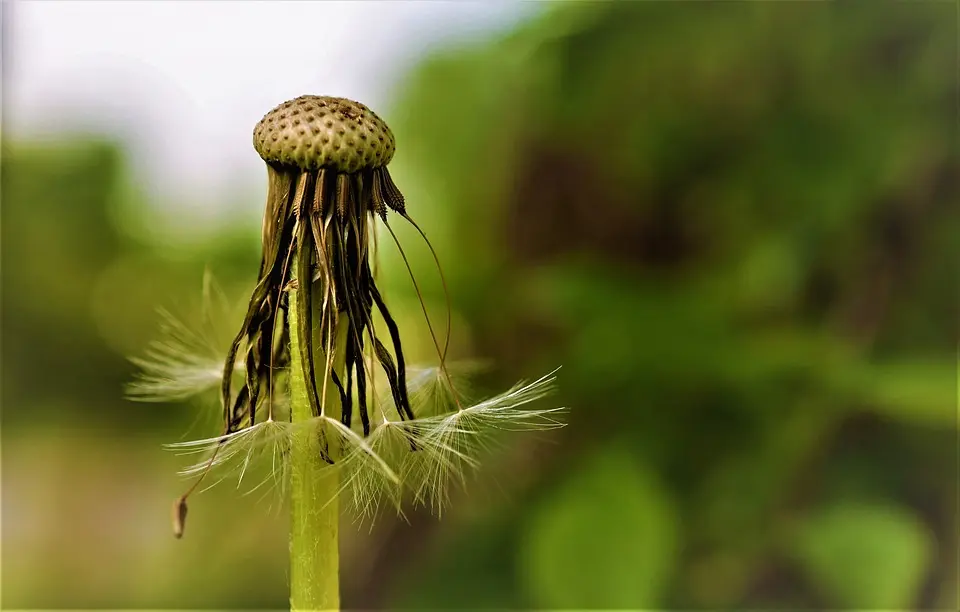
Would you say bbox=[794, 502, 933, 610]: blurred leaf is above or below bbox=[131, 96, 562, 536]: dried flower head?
below

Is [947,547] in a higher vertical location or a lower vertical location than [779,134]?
lower

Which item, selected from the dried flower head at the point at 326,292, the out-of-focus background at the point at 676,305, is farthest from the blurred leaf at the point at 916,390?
the dried flower head at the point at 326,292

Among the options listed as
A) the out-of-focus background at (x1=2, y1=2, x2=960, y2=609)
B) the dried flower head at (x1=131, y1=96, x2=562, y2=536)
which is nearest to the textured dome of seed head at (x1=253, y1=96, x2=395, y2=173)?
the dried flower head at (x1=131, y1=96, x2=562, y2=536)

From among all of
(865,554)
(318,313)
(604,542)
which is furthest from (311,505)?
(865,554)

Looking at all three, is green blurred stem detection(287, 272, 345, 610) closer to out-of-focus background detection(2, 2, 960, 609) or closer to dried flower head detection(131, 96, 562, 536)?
dried flower head detection(131, 96, 562, 536)

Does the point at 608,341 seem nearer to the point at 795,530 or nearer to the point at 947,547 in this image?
the point at 795,530

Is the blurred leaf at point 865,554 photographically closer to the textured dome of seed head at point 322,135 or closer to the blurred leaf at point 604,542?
the blurred leaf at point 604,542

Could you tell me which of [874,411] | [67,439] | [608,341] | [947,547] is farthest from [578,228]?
[67,439]
